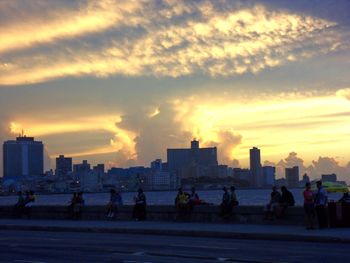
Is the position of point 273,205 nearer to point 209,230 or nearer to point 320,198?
point 320,198

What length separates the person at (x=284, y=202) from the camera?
30.1 metres

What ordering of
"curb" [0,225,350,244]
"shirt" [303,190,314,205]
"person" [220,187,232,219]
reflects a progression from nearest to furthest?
"curb" [0,225,350,244] → "shirt" [303,190,314,205] → "person" [220,187,232,219]

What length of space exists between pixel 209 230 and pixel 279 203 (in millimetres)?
3410

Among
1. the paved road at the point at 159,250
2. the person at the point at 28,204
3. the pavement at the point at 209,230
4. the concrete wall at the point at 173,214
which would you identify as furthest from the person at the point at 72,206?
the paved road at the point at 159,250

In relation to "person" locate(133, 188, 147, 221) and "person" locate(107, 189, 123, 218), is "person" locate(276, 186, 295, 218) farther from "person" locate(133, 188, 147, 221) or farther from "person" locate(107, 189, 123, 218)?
"person" locate(107, 189, 123, 218)

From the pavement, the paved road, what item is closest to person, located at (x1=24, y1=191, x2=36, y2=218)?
the pavement

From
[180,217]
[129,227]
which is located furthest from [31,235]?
[180,217]

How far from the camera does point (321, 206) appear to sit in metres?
27.7

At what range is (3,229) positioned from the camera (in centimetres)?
3528

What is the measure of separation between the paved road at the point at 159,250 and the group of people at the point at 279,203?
Answer: 4.70 m

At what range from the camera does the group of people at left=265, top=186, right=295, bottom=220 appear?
3008 centimetres

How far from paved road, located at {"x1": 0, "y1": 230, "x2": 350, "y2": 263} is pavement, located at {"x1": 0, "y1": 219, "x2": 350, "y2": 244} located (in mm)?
915

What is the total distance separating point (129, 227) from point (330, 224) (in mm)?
8264

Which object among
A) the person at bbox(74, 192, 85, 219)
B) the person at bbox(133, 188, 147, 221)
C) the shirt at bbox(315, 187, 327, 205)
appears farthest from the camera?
the person at bbox(74, 192, 85, 219)
